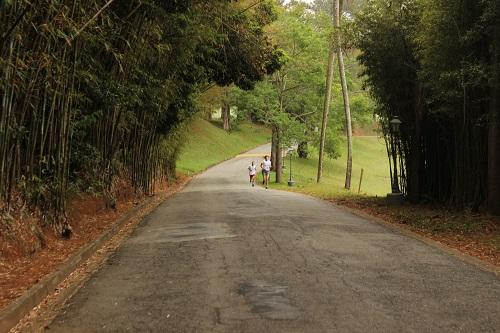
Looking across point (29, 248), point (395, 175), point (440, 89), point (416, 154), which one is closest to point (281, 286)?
point (29, 248)

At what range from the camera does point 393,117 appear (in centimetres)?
1507

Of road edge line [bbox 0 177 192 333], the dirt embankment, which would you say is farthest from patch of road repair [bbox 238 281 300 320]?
the dirt embankment

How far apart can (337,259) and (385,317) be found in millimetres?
2501

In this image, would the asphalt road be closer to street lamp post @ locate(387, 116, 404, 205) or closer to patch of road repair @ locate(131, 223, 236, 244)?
patch of road repair @ locate(131, 223, 236, 244)

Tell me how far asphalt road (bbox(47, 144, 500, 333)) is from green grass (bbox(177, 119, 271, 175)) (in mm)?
29804

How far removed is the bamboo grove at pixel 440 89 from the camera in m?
10.7

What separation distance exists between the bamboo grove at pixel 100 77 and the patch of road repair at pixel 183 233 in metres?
1.44

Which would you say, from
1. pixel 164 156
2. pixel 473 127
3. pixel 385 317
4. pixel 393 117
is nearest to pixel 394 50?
pixel 393 117

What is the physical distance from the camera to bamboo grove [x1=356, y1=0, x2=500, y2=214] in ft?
35.1

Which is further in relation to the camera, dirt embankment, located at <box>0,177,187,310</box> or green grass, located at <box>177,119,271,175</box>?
green grass, located at <box>177,119,271,175</box>

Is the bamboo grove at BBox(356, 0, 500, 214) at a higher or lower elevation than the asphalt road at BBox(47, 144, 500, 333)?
higher

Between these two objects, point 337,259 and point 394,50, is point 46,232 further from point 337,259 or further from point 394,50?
point 394,50

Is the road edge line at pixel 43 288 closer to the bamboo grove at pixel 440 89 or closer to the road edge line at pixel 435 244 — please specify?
the road edge line at pixel 435 244

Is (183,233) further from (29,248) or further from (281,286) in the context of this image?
(281,286)
